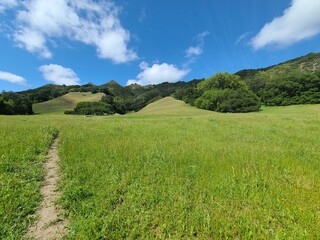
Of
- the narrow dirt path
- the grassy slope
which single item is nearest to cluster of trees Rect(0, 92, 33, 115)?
the grassy slope

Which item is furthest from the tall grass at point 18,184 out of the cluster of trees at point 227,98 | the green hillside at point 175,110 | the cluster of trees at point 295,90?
the cluster of trees at point 295,90

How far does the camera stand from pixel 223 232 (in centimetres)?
434

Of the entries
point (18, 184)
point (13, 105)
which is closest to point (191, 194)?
point (18, 184)

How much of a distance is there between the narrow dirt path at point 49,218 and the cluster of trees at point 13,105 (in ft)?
284

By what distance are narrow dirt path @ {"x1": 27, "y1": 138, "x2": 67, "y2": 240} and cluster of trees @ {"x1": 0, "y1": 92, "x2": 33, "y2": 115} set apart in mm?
86650

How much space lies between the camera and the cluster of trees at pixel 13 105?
76500mm

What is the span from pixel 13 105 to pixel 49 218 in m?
99.8

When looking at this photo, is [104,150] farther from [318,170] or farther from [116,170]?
[318,170]

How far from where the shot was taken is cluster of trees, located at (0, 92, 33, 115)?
76500 millimetres

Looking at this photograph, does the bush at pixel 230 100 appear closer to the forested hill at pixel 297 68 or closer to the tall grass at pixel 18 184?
the forested hill at pixel 297 68

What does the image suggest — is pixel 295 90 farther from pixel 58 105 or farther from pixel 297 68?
pixel 58 105

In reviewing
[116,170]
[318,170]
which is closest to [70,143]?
[116,170]

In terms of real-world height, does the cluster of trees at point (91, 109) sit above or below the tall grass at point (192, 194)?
above

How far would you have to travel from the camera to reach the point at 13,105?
84.9 m
